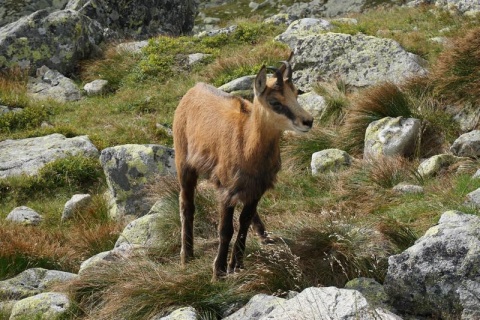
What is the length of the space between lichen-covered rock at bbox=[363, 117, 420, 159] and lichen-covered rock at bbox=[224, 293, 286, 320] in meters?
4.75

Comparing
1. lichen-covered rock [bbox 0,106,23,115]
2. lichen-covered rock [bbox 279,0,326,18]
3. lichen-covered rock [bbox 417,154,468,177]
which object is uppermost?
lichen-covered rock [bbox 417,154,468,177]

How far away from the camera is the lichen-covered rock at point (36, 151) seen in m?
12.9

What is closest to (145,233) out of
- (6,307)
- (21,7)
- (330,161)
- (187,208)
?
(187,208)

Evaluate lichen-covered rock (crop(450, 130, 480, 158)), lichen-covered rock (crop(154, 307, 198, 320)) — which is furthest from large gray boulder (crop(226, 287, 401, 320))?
lichen-covered rock (crop(450, 130, 480, 158))

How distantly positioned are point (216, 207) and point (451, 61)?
5.27m

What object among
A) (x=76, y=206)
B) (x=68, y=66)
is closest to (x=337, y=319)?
(x=76, y=206)

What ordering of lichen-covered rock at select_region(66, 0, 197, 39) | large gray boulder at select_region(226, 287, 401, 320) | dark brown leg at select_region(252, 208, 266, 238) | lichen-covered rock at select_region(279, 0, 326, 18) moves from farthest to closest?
lichen-covered rock at select_region(279, 0, 326, 18) → lichen-covered rock at select_region(66, 0, 197, 39) → dark brown leg at select_region(252, 208, 266, 238) → large gray boulder at select_region(226, 287, 401, 320)

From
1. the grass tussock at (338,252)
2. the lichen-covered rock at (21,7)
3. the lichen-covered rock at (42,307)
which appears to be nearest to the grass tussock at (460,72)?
the grass tussock at (338,252)

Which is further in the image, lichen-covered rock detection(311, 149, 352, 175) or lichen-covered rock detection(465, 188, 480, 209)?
lichen-covered rock detection(311, 149, 352, 175)

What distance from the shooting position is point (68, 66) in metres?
18.5

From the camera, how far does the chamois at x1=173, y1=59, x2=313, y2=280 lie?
22.3ft

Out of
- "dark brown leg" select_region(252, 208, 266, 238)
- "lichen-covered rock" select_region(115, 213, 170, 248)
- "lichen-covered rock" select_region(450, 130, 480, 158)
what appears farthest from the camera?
"lichen-covered rock" select_region(450, 130, 480, 158)

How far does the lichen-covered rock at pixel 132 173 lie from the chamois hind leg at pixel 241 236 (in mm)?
3898

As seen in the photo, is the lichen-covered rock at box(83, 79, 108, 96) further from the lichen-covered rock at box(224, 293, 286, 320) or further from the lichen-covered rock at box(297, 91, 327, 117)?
the lichen-covered rock at box(224, 293, 286, 320)
